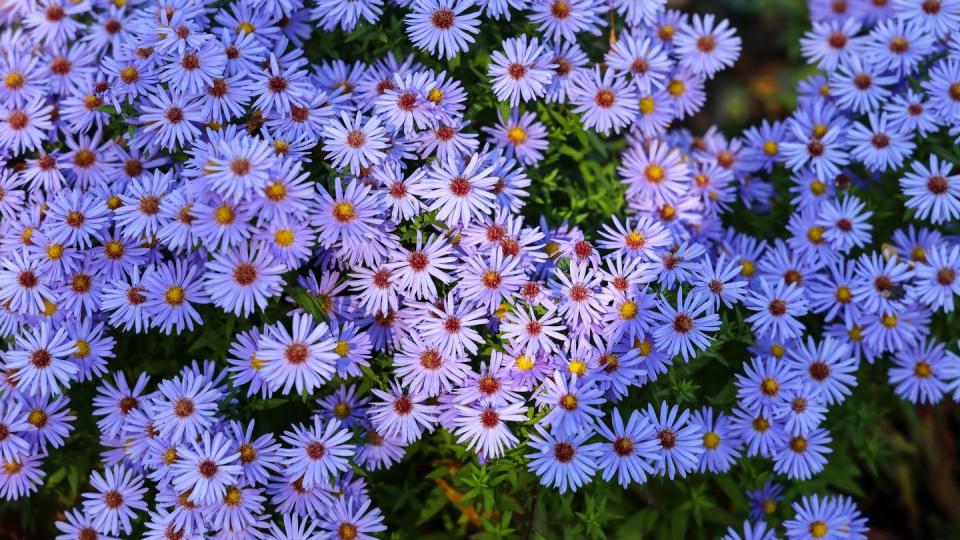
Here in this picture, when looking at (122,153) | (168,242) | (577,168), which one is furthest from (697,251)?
(122,153)

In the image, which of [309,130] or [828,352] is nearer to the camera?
[309,130]

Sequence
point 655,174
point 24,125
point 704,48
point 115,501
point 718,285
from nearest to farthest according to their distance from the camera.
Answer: point 115,501 < point 718,285 < point 24,125 < point 655,174 < point 704,48

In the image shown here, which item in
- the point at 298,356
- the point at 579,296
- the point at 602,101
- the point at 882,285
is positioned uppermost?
the point at 602,101

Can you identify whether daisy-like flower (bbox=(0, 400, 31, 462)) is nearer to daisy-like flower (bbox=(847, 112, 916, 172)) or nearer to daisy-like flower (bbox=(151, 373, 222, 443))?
daisy-like flower (bbox=(151, 373, 222, 443))

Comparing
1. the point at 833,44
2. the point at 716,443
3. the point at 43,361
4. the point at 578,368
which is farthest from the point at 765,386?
the point at 43,361

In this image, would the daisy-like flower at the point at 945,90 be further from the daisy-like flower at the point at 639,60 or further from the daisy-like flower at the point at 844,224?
the daisy-like flower at the point at 639,60

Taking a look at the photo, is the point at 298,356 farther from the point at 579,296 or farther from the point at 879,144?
the point at 879,144

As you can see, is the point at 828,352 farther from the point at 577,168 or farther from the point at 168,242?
the point at 168,242
